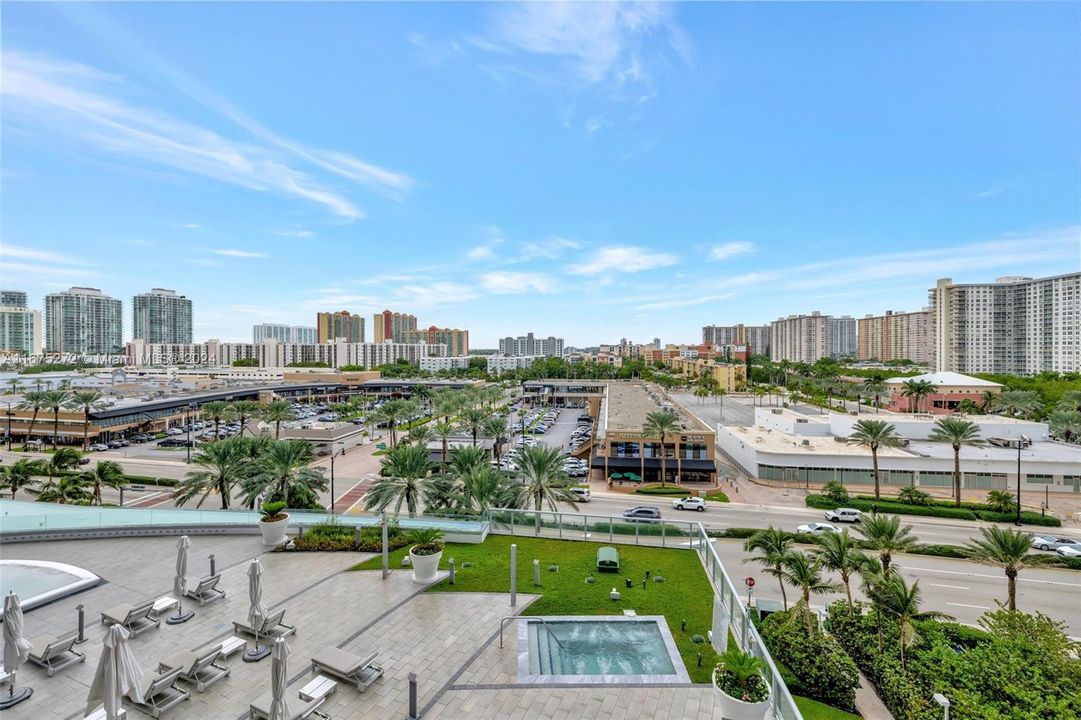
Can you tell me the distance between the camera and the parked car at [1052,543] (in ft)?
87.3

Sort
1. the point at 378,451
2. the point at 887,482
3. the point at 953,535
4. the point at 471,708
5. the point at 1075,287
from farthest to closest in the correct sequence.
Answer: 1. the point at 1075,287
2. the point at 378,451
3. the point at 887,482
4. the point at 953,535
5. the point at 471,708

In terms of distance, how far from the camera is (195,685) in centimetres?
843

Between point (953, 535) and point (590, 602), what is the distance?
30.1 m

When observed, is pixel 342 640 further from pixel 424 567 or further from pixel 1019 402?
pixel 1019 402

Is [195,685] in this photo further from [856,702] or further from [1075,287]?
[1075,287]

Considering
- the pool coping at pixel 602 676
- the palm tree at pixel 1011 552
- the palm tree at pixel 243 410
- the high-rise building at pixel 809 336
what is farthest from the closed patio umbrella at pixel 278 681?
the high-rise building at pixel 809 336

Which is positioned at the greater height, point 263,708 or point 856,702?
point 263,708

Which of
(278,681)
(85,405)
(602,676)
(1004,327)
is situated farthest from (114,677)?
(1004,327)

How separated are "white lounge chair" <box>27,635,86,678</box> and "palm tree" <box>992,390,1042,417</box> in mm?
76506

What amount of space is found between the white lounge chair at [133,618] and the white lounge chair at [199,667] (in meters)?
2.68

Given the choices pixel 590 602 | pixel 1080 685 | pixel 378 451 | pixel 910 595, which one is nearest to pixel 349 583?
pixel 590 602

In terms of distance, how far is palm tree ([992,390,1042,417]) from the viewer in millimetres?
54594

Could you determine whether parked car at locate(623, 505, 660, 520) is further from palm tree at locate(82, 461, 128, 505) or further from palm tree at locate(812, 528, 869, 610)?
palm tree at locate(82, 461, 128, 505)

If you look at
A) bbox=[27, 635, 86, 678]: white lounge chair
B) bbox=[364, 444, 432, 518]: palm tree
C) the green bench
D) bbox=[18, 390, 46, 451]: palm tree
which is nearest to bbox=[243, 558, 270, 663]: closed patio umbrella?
bbox=[27, 635, 86, 678]: white lounge chair
